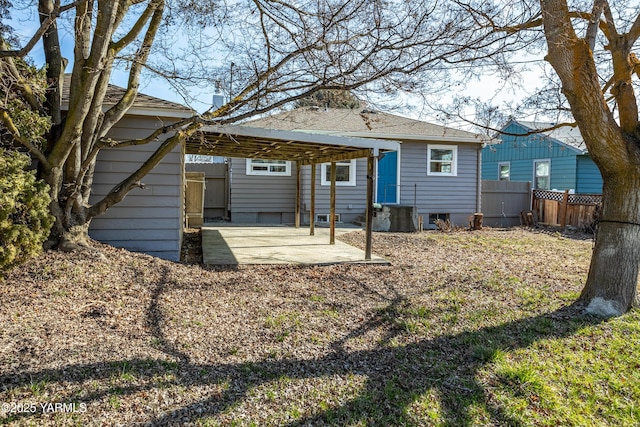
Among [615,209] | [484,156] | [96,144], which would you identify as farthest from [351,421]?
[484,156]

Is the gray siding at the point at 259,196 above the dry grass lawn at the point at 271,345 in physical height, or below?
above

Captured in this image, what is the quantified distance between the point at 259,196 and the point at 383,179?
387cm

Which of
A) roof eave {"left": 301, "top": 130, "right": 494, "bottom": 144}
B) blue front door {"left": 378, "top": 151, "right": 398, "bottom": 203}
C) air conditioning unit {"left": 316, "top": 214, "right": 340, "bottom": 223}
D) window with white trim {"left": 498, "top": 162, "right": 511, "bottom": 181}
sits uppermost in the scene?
roof eave {"left": 301, "top": 130, "right": 494, "bottom": 144}

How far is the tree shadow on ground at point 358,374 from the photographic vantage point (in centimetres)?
260

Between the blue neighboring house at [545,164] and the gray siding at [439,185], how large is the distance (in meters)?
1.78

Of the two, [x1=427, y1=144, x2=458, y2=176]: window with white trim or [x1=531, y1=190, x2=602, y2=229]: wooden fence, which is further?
[x1=427, y1=144, x2=458, y2=176]: window with white trim

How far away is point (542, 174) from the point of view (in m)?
17.7

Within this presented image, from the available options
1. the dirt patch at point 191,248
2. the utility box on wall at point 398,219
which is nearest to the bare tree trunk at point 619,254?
the dirt patch at point 191,248

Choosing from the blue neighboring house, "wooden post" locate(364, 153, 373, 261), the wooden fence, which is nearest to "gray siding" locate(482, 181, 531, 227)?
the wooden fence

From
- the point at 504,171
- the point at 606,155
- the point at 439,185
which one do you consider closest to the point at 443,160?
the point at 439,185

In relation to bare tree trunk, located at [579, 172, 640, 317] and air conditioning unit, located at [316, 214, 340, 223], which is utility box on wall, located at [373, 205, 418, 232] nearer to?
air conditioning unit, located at [316, 214, 340, 223]

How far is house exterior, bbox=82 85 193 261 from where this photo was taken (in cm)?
640

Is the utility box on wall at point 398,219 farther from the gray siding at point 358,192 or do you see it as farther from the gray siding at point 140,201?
the gray siding at point 140,201

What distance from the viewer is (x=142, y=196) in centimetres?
662
